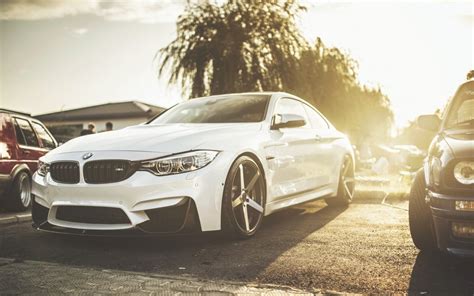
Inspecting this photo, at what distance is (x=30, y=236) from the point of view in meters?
5.35

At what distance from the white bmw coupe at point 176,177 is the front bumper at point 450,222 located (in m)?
1.82

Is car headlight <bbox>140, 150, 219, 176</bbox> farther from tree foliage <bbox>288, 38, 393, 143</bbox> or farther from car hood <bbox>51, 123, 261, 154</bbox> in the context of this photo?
tree foliage <bbox>288, 38, 393, 143</bbox>

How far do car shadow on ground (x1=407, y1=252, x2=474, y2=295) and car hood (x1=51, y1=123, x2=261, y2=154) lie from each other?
209cm

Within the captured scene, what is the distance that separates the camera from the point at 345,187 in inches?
302

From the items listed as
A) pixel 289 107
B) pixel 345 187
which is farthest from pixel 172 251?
pixel 345 187

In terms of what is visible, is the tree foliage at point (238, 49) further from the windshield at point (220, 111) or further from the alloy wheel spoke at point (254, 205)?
the alloy wheel spoke at point (254, 205)

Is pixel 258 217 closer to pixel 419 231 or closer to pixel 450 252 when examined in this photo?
pixel 419 231

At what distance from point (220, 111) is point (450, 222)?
3.13 meters

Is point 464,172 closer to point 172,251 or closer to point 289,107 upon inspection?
point 172,251

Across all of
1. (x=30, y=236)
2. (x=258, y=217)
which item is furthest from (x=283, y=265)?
(x=30, y=236)

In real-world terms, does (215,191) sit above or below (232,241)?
above

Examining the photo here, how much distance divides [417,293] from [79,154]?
3075 millimetres

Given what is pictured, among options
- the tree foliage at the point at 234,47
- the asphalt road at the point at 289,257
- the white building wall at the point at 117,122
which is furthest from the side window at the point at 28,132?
the white building wall at the point at 117,122

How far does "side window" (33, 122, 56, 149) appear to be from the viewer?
28.7 ft
